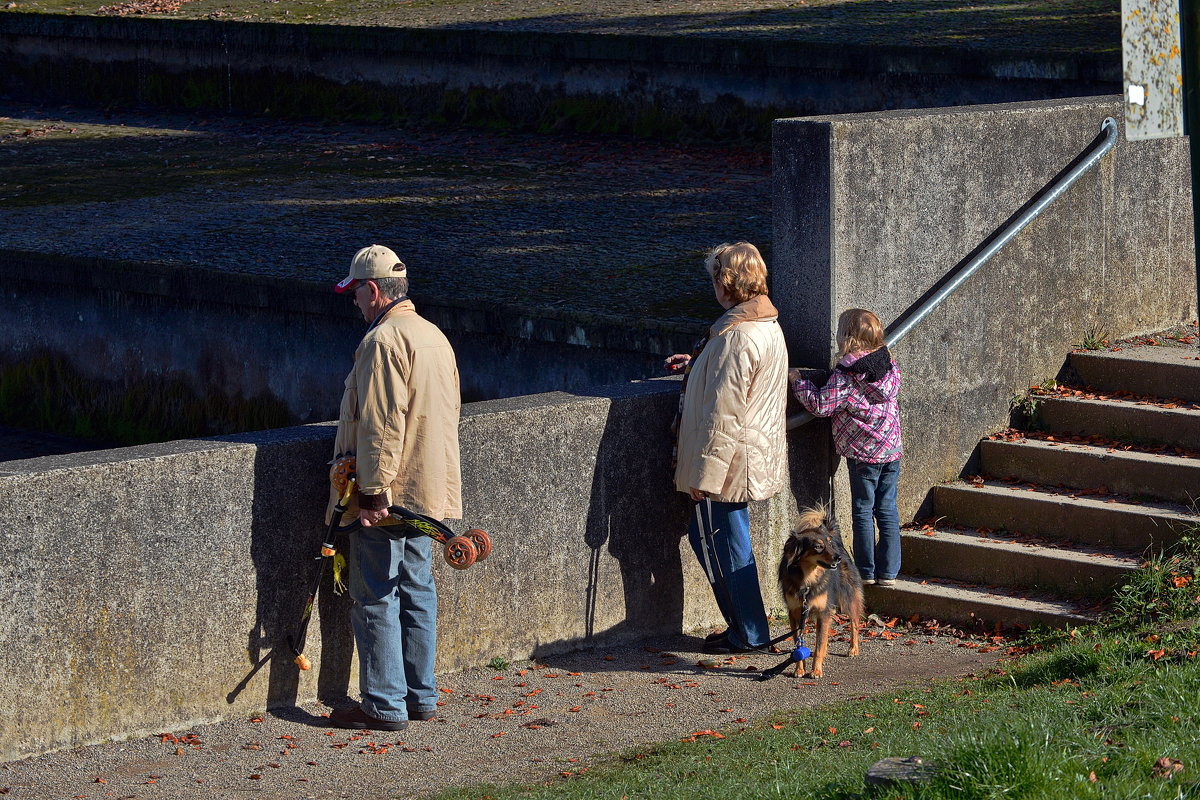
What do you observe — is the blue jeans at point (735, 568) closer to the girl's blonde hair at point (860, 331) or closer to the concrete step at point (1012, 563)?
the girl's blonde hair at point (860, 331)

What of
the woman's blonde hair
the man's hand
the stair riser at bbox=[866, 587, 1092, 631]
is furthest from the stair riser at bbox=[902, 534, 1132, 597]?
the man's hand

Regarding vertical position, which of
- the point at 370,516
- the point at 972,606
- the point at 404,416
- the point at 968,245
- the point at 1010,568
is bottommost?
the point at 972,606

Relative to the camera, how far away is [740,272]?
7.17 meters

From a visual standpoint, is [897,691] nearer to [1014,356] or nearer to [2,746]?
[1014,356]

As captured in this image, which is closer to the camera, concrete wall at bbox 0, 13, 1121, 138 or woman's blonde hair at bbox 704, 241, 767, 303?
woman's blonde hair at bbox 704, 241, 767, 303

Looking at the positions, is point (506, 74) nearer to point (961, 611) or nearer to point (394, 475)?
point (961, 611)

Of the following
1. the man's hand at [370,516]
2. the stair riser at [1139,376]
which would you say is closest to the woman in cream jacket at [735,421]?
the man's hand at [370,516]

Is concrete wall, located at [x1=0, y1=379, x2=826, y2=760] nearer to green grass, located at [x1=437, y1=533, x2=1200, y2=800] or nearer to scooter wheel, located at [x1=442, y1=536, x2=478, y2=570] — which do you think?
scooter wheel, located at [x1=442, y1=536, x2=478, y2=570]

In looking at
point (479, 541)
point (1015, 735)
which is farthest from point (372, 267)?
point (1015, 735)

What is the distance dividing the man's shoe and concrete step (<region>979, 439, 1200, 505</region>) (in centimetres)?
382

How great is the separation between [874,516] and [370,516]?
9.66ft

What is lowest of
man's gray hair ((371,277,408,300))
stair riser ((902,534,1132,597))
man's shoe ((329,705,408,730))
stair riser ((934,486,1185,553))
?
man's shoe ((329,705,408,730))

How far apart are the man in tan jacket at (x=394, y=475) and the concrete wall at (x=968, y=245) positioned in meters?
2.29

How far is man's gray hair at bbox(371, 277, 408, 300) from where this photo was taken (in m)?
6.42
